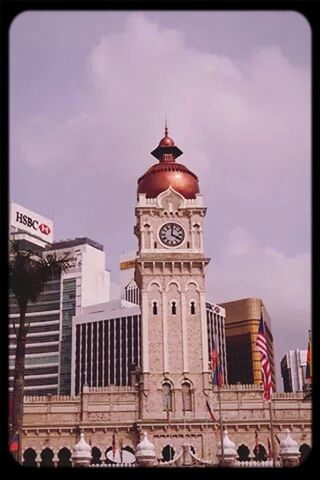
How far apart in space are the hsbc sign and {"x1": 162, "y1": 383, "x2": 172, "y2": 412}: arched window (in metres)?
61.8

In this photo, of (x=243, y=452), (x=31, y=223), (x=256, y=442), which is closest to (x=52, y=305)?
(x=31, y=223)

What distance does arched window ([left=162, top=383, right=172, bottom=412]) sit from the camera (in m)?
50.7

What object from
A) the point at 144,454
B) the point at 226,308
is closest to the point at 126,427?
the point at 144,454

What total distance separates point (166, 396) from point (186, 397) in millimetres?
Answer: 1447

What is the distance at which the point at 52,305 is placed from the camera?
115 m

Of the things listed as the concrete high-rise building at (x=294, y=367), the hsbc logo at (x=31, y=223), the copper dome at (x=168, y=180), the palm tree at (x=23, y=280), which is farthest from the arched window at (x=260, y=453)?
the concrete high-rise building at (x=294, y=367)

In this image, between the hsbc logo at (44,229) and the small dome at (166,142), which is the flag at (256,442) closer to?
the small dome at (166,142)

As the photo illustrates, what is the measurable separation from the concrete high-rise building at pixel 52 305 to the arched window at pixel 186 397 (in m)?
56.8

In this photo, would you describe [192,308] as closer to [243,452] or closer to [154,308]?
[154,308]

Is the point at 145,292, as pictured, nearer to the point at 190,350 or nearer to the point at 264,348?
the point at 190,350

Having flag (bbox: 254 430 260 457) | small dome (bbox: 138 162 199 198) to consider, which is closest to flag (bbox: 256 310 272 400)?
flag (bbox: 254 430 260 457)

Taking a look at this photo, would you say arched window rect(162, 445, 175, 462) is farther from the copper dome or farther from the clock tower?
the copper dome

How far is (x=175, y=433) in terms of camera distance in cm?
4931
